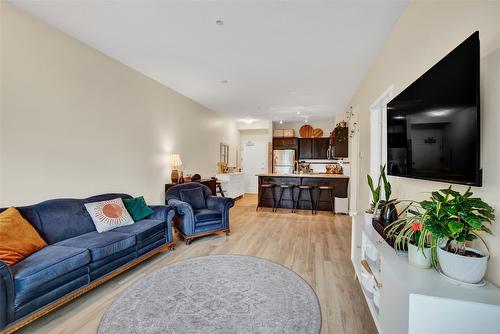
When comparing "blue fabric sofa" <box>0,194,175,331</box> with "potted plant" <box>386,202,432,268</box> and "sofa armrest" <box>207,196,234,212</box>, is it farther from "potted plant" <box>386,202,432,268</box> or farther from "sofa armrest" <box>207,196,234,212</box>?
"potted plant" <box>386,202,432,268</box>

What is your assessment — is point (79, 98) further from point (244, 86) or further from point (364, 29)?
point (364, 29)

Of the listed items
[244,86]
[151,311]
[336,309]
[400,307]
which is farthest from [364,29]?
[151,311]

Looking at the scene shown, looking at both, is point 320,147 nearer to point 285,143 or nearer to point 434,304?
point 285,143

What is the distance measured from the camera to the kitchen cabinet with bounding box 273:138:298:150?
7.98 metres

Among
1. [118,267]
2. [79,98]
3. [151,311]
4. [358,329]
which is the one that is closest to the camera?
[358,329]

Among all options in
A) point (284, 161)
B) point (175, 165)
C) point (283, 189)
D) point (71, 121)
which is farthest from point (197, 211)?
point (284, 161)

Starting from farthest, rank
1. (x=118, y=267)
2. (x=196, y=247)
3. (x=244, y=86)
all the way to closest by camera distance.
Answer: (x=244, y=86) → (x=196, y=247) → (x=118, y=267)

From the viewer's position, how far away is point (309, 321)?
1.81 metres

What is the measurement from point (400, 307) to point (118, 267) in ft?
8.45

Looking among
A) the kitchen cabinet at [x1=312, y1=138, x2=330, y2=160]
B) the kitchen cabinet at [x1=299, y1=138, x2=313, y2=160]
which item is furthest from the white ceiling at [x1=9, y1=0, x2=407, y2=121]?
the kitchen cabinet at [x1=299, y1=138, x2=313, y2=160]

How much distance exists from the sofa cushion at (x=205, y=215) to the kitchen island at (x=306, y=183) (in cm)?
245

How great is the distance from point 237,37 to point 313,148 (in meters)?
5.72

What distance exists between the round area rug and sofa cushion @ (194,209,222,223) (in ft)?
3.16

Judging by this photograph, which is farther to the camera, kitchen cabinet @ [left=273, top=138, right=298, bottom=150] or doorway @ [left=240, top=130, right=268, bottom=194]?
doorway @ [left=240, top=130, right=268, bottom=194]
